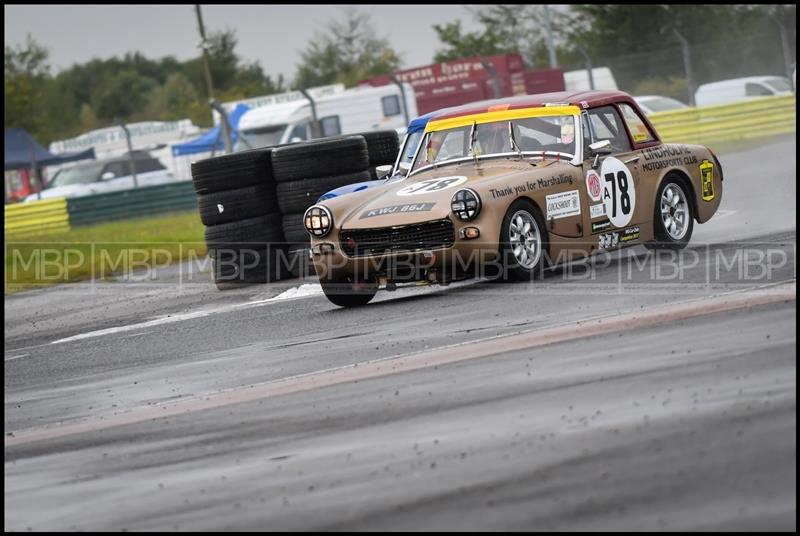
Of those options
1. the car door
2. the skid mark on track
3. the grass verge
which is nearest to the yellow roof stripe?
the car door

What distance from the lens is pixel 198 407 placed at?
7090 millimetres

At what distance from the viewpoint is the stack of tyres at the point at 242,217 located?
13859mm

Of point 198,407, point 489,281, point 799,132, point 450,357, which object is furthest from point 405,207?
point 799,132

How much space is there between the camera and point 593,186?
36.9ft

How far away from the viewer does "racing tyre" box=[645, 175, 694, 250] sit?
11.9 m

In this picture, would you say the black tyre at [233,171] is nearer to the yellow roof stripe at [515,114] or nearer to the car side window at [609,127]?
the yellow roof stripe at [515,114]

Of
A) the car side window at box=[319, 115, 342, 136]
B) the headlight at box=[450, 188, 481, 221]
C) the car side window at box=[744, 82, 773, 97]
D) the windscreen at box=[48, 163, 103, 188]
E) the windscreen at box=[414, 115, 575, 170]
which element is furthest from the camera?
the windscreen at box=[48, 163, 103, 188]

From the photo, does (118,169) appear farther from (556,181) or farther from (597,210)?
(556,181)

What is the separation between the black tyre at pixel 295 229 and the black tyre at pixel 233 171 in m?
0.44

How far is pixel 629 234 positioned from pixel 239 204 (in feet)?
13.1

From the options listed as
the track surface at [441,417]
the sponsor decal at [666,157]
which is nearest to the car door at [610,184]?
the sponsor decal at [666,157]

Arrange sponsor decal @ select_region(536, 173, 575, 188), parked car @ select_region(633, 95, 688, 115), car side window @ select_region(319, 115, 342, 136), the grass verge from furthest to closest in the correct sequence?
car side window @ select_region(319, 115, 342, 136), parked car @ select_region(633, 95, 688, 115), the grass verge, sponsor decal @ select_region(536, 173, 575, 188)

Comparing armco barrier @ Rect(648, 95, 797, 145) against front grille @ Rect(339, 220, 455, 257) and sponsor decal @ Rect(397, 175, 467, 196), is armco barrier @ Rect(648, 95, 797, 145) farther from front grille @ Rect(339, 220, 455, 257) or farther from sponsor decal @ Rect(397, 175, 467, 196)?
front grille @ Rect(339, 220, 455, 257)

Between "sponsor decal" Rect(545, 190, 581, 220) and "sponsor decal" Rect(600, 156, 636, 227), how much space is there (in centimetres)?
36
